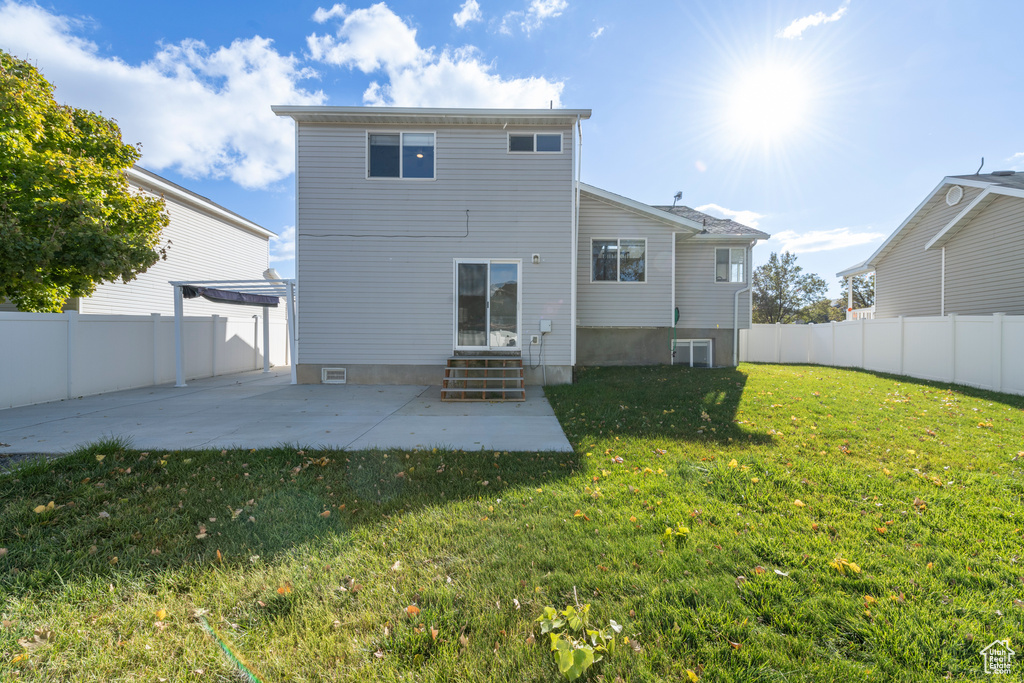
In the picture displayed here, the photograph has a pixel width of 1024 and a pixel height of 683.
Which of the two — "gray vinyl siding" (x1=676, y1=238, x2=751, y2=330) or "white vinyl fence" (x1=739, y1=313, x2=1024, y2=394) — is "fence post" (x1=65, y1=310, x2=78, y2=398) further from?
"white vinyl fence" (x1=739, y1=313, x2=1024, y2=394)

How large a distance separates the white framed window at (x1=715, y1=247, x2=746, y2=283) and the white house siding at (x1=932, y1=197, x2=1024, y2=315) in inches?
233

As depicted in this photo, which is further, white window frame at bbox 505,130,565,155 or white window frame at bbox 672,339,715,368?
white window frame at bbox 672,339,715,368

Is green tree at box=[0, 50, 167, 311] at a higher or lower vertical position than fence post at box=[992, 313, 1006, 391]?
higher

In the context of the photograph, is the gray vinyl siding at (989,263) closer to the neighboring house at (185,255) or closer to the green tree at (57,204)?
the green tree at (57,204)

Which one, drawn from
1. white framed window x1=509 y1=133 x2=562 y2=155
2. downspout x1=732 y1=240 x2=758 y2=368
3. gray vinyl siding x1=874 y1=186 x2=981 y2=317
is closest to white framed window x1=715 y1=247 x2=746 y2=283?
downspout x1=732 y1=240 x2=758 y2=368

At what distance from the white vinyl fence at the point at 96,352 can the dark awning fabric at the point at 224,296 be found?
3.29 ft

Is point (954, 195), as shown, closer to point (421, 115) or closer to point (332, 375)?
point (421, 115)

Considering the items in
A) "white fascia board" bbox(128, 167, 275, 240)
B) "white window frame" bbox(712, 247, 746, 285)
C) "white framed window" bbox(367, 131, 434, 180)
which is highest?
"white fascia board" bbox(128, 167, 275, 240)

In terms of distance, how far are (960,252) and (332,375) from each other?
17.8 metres

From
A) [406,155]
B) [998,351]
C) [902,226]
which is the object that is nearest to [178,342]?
[406,155]

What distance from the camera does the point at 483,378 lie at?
834 cm

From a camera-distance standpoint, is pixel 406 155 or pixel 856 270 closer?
pixel 406 155

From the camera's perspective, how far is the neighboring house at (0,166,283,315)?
1128 centimetres

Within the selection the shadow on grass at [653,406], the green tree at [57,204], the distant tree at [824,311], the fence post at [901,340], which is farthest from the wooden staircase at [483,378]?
the distant tree at [824,311]
